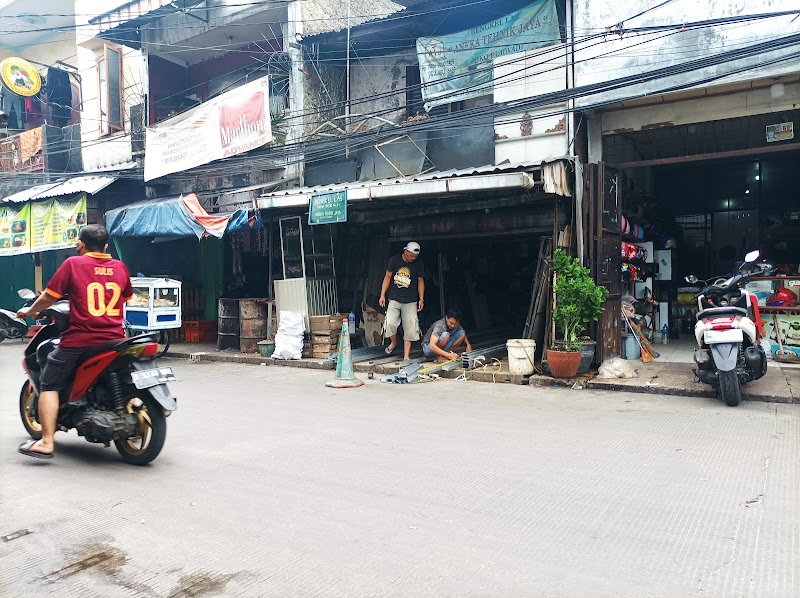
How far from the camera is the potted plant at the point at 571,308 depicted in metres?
8.36

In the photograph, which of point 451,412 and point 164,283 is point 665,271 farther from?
point 164,283

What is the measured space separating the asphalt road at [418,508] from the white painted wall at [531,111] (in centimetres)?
519

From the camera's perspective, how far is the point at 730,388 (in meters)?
6.69

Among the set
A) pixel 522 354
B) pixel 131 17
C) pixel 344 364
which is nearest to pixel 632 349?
pixel 522 354

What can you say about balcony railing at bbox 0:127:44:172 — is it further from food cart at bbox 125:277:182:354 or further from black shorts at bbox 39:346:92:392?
black shorts at bbox 39:346:92:392

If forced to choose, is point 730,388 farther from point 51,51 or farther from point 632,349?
point 51,51

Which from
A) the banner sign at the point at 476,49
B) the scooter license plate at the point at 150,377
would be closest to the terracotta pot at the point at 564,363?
the banner sign at the point at 476,49

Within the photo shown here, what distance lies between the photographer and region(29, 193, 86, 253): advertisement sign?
48.1 ft

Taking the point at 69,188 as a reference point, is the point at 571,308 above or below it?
below

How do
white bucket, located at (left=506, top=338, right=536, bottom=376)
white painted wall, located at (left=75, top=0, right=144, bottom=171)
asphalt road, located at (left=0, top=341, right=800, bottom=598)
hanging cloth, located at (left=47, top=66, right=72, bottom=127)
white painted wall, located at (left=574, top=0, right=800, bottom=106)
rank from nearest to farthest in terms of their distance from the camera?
1. asphalt road, located at (left=0, top=341, right=800, bottom=598)
2. white painted wall, located at (left=574, top=0, right=800, bottom=106)
3. white bucket, located at (left=506, top=338, right=536, bottom=376)
4. white painted wall, located at (left=75, top=0, right=144, bottom=171)
5. hanging cloth, located at (left=47, top=66, right=72, bottom=127)

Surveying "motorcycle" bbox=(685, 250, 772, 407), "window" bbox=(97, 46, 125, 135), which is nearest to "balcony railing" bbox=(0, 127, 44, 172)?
"window" bbox=(97, 46, 125, 135)

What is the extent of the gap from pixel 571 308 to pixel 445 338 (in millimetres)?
2419

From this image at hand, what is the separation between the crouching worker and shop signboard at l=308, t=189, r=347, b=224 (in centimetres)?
237

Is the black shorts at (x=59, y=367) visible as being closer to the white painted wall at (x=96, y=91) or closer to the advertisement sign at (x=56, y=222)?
the advertisement sign at (x=56, y=222)
